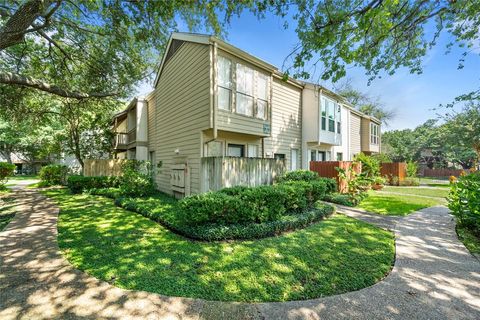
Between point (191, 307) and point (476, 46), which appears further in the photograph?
point (476, 46)

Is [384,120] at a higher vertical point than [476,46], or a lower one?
higher

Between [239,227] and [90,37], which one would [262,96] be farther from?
[90,37]

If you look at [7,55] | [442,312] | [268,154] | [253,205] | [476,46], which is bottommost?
[442,312]

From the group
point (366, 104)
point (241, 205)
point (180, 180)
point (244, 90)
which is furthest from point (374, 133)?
point (241, 205)

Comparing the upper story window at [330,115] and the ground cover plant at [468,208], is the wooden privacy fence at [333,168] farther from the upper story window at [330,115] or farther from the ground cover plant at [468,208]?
the ground cover plant at [468,208]

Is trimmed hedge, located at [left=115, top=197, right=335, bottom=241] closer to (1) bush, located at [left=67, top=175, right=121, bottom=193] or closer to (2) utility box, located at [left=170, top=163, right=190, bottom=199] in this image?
(2) utility box, located at [left=170, top=163, right=190, bottom=199]

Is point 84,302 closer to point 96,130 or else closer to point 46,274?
point 46,274

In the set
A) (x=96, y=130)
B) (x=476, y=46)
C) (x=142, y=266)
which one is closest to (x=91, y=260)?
(x=142, y=266)

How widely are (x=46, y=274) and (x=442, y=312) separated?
592cm

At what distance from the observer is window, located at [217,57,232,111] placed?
833 centimetres

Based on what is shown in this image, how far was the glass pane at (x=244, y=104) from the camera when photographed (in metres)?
8.95

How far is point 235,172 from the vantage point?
24.5 ft

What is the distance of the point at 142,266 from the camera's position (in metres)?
3.84

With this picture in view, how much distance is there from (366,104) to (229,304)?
3705 centimetres
